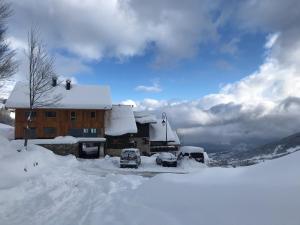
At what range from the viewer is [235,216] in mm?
7773

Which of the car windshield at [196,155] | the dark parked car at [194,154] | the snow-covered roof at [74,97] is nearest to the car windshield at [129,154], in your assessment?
the dark parked car at [194,154]

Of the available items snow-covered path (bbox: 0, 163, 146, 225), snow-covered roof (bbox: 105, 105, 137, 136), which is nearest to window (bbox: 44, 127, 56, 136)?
snow-covered roof (bbox: 105, 105, 137, 136)

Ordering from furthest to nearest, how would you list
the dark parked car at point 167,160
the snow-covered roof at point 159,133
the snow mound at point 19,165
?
the snow-covered roof at point 159,133 → the dark parked car at point 167,160 → the snow mound at point 19,165

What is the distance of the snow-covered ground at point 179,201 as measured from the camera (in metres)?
7.73

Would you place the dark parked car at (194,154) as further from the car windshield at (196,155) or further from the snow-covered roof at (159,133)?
the snow-covered roof at (159,133)

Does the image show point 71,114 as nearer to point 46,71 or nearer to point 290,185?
point 46,71

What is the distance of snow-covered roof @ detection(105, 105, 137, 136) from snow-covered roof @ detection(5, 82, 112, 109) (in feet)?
10.7

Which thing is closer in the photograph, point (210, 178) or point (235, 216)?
point (235, 216)

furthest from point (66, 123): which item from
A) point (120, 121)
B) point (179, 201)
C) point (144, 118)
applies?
point (179, 201)

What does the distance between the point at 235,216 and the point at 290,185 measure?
1.51 metres

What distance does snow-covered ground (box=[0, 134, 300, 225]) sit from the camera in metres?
7.73

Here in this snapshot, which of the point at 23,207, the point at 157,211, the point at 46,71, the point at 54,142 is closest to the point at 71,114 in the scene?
the point at 54,142

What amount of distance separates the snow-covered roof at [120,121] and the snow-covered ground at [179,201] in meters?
37.2

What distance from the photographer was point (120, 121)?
57.9 meters
